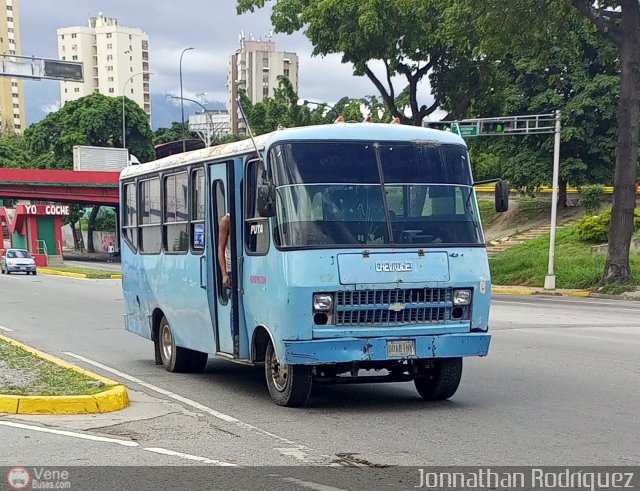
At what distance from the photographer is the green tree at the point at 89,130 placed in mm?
86438

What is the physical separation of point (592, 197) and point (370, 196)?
117ft

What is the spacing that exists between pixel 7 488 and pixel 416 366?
4.79 metres

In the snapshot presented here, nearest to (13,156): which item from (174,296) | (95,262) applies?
(95,262)

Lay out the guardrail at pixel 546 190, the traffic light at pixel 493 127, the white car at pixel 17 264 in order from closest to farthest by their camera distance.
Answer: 1. the traffic light at pixel 493 127
2. the guardrail at pixel 546 190
3. the white car at pixel 17 264

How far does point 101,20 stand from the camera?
194m

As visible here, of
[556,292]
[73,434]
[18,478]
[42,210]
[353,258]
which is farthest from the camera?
[42,210]

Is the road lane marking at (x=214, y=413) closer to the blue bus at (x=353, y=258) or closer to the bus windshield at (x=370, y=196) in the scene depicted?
the blue bus at (x=353, y=258)

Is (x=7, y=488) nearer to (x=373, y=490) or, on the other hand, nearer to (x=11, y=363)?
(x=373, y=490)

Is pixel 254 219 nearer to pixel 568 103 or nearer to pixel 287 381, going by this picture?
pixel 287 381

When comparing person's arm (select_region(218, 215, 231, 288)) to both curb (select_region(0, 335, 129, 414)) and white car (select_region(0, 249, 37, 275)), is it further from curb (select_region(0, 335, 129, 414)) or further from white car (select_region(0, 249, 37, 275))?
white car (select_region(0, 249, 37, 275))

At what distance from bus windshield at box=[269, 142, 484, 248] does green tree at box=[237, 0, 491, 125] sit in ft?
73.8

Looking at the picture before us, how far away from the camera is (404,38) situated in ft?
121

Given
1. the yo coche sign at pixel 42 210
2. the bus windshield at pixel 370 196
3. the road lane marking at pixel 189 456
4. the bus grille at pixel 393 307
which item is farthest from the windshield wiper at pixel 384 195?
the yo coche sign at pixel 42 210

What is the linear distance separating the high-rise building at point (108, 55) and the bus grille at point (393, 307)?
17969 centimetres
